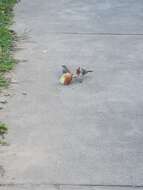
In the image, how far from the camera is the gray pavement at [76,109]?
3889mm

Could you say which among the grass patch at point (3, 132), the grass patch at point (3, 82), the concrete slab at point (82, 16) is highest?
the grass patch at point (3, 132)

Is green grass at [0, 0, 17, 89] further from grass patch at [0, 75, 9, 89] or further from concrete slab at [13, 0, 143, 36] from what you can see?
concrete slab at [13, 0, 143, 36]

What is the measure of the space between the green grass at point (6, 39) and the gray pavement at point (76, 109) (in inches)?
4.6

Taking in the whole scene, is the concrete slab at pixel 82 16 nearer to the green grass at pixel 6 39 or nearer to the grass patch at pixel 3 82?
the green grass at pixel 6 39

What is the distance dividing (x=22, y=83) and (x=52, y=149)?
1418 millimetres

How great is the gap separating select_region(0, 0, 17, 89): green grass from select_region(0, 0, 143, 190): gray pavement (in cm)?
12

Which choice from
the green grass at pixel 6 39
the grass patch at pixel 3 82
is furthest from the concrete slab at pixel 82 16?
the grass patch at pixel 3 82

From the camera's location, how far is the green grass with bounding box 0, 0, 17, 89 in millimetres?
5836

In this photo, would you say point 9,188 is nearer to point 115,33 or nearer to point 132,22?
point 115,33

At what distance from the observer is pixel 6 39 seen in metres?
6.75

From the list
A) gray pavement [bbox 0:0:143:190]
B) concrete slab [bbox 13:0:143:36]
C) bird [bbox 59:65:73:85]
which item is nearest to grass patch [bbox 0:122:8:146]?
gray pavement [bbox 0:0:143:190]

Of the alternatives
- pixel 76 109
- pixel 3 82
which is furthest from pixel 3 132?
pixel 3 82

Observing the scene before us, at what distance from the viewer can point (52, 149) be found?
13.9 feet

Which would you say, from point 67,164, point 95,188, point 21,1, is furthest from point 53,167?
point 21,1
